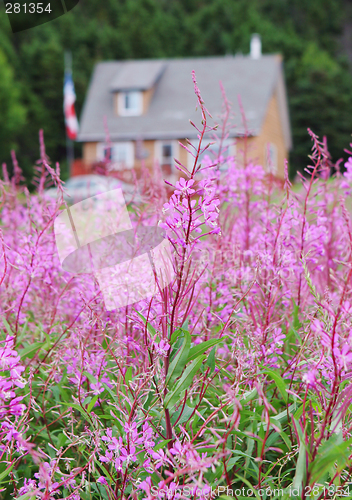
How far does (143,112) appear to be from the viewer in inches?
1282

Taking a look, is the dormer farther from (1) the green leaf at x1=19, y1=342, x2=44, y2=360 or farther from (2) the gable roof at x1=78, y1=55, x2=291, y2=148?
(1) the green leaf at x1=19, y1=342, x2=44, y2=360

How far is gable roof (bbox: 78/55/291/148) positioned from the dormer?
69mm

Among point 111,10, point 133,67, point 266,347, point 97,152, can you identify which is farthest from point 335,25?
point 266,347

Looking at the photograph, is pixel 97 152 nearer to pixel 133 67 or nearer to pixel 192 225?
pixel 133 67

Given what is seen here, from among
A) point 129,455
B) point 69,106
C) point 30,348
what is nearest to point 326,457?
point 129,455

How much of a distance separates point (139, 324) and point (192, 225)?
0.43 metres

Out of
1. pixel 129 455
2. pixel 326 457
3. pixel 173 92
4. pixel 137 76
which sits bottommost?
pixel 129 455

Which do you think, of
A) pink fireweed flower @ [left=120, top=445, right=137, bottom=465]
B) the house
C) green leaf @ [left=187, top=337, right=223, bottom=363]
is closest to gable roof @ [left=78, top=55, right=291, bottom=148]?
the house

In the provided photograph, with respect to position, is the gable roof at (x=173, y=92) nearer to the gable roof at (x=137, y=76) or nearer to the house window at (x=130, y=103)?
the gable roof at (x=137, y=76)

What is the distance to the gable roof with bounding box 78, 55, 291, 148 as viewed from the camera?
30703mm

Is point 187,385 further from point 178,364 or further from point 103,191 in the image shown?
point 103,191

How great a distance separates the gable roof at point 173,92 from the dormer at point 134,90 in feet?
0.23

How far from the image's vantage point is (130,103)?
32750 mm

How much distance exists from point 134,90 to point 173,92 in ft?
8.94
